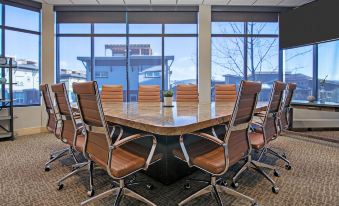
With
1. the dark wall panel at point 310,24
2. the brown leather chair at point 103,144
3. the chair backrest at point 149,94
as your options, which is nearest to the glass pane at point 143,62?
the chair backrest at point 149,94

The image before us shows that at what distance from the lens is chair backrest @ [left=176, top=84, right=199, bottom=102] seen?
411 centimetres

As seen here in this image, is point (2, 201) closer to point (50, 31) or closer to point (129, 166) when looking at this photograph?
point (129, 166)

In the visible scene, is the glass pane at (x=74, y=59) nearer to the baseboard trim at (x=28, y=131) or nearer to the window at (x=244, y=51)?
the baseboard trim at (x=28, y=131)

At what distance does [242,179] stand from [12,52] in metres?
5.20

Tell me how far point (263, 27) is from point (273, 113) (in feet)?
13.7

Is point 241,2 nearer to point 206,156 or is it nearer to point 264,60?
point 264,60

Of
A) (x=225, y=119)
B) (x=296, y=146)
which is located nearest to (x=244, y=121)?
(x=225, y=119)

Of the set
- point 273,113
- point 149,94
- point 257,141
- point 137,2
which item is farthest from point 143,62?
point 257,141

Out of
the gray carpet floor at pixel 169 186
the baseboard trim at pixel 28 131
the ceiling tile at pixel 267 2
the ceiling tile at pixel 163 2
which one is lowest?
the gray carpet floor at pixel 169 186

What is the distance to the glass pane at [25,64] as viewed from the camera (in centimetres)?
473

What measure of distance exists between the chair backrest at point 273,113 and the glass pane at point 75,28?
187 inches

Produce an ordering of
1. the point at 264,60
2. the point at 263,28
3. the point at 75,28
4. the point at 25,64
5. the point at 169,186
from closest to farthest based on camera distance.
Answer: the point at 169,186, the point at 25,64, the point at 75,28, the point at 263,28, the point at 264,60

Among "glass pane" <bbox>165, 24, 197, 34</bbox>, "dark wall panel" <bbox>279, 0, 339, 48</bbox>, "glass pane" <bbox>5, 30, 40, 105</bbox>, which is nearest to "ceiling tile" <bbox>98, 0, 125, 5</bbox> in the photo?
"glass pane" <bbox>165, 24, 197, 34</bbox>

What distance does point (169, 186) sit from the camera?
2162 millimetres
